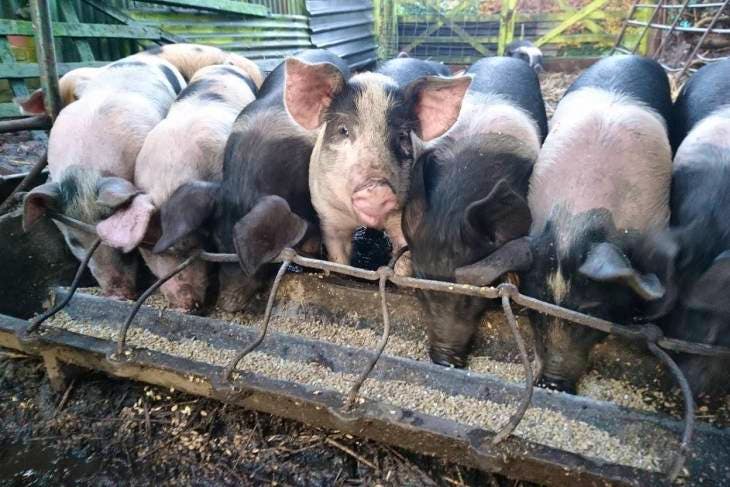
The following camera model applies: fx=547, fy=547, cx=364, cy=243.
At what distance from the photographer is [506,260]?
210 cm

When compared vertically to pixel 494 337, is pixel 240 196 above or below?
above

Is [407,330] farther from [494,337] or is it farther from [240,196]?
[240,196]

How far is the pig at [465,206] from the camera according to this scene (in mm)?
2186

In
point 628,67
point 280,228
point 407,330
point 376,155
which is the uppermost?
point 628,67

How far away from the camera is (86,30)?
548 cm

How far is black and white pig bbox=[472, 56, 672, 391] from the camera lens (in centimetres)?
204

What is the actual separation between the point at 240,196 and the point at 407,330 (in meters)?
1.04

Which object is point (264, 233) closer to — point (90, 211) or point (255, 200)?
point (255, 200)

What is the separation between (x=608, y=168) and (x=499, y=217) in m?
0.61

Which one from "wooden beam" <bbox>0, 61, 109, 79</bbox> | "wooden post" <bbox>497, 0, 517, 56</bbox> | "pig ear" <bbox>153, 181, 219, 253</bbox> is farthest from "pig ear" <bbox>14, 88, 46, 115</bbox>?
"wooden post" <bbox>497, 0, 517, 56</bbox>

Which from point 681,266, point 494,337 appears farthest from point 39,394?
point 681,266

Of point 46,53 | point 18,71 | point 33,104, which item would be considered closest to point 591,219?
point 46,53

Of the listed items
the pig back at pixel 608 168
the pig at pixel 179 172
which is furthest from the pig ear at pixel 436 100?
the pig at pixel 179 172

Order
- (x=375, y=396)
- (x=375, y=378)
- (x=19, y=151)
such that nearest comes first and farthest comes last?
(x=375, y=396) < (x=375, y=378) < (x=19, y=151)
